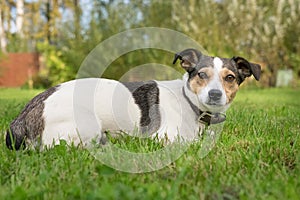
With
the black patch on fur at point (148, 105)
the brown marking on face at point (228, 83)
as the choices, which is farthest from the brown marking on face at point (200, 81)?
the black patch on fur at point (148, 105)

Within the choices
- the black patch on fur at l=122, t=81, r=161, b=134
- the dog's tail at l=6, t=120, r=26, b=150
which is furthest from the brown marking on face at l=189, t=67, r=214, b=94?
the dog's tail at l=6, t=120, r=26, b=150

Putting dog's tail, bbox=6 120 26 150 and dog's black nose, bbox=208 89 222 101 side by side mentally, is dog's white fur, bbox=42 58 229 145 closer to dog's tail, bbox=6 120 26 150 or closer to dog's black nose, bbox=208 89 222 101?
dog's black nose, bbox=208 89 222 101

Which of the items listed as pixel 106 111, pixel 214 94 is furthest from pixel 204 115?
pixel 106 111

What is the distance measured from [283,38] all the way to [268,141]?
11473 millimetres

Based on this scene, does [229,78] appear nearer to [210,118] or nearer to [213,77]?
[213,77]

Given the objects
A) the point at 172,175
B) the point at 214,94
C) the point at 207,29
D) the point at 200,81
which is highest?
the point at 207,29

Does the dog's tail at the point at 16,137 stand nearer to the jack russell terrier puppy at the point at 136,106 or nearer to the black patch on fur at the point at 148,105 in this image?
the jack russell terrier puppy at the point at 136,106

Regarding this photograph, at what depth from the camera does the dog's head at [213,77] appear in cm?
338

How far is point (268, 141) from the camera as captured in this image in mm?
3176

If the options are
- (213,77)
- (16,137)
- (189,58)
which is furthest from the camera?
(189,58)

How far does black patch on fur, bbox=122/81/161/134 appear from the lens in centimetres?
352

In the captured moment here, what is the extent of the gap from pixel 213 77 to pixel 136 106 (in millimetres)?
729

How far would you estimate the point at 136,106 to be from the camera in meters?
3.58

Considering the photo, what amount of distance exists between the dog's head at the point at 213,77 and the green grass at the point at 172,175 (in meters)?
0.38
